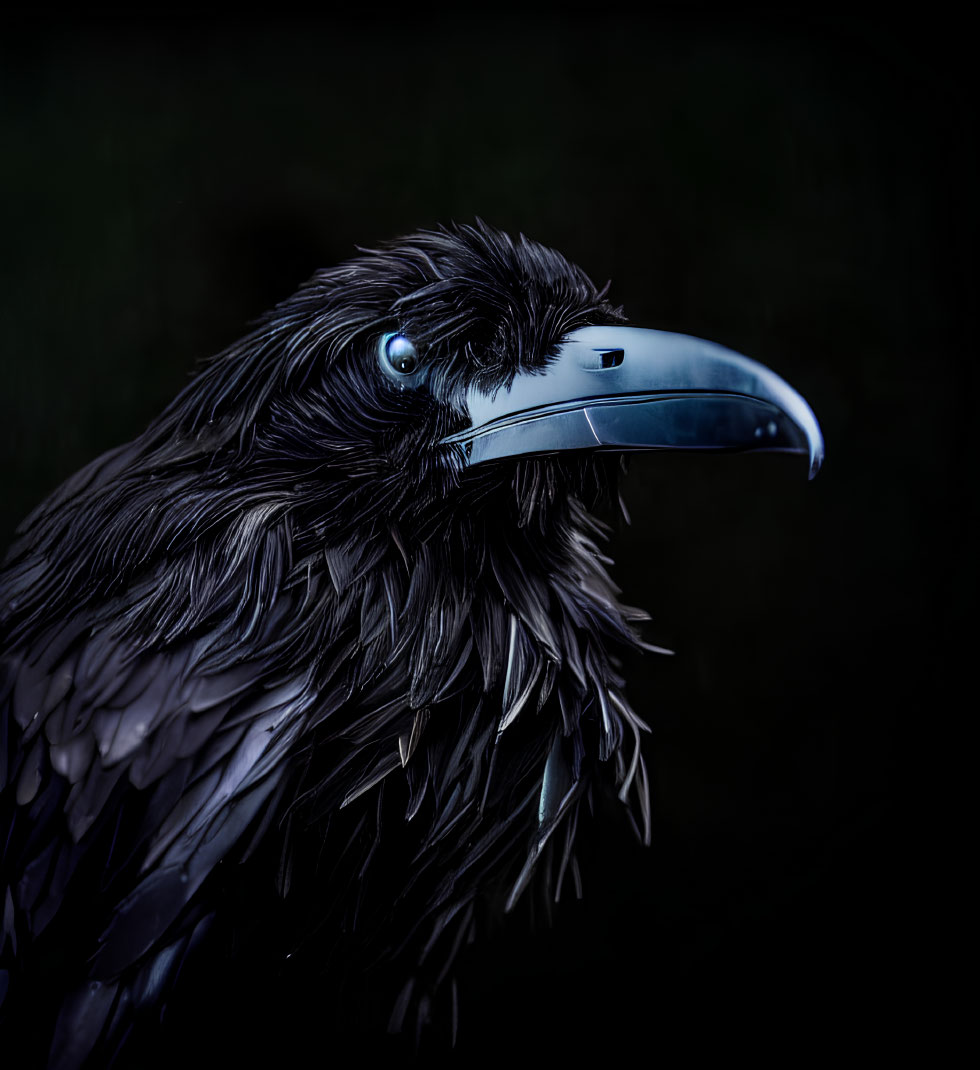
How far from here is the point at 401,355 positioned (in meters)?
1.12

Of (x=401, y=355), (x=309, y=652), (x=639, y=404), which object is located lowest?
(x=309, y=652)

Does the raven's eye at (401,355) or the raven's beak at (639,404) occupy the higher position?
the raven's eye at (401,355)

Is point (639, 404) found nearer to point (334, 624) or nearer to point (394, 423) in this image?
point (394, 423)

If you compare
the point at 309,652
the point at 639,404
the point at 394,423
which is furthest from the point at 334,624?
the point at 639,404

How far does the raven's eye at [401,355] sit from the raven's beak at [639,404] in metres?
0.07

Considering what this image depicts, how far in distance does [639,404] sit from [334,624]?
0.41 metres

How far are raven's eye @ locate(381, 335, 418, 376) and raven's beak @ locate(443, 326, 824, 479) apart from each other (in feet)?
0.24

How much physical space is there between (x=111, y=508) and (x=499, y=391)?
47 cm

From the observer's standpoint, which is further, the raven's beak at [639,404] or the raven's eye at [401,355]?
the raven's eye at [401,355]

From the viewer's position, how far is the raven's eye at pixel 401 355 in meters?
1.12

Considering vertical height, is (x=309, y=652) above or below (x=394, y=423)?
below

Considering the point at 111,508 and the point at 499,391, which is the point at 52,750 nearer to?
the point at 111,508

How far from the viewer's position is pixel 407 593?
1.15m

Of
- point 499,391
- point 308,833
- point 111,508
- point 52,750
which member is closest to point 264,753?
point 308,833
